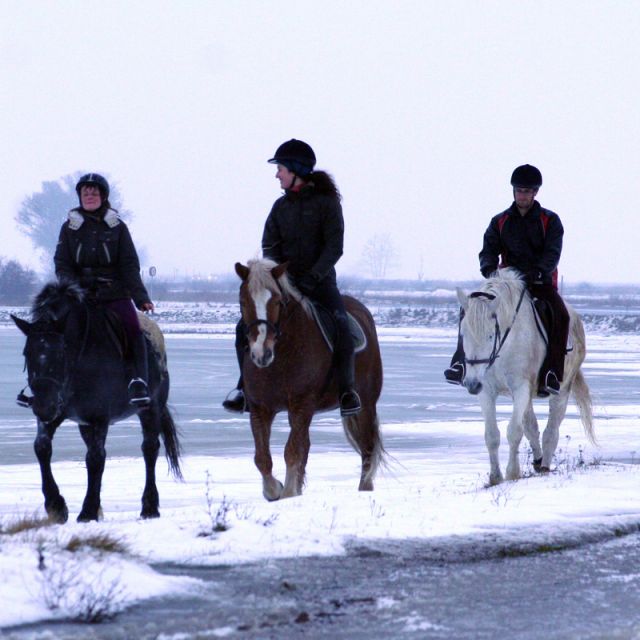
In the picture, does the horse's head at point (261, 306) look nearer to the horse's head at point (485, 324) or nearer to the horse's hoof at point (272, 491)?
the horse's hoof at point (272, 491)

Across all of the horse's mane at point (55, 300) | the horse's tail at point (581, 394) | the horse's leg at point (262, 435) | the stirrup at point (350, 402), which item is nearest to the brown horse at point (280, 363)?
the horse's leg at point (262, 435)

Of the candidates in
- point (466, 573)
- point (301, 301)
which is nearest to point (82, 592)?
point (466, 573)

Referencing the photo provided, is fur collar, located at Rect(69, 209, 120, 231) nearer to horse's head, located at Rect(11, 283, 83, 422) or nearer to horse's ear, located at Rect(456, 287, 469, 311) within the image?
horse's head, located at Rect(11, 283, 83, 422)

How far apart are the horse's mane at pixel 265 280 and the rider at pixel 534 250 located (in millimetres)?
2476

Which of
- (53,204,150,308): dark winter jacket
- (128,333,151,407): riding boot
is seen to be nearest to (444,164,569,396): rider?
(128,333,151,407): riding boot

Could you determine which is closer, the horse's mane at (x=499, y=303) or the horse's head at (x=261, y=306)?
the horse's head at (x=261, y=306)

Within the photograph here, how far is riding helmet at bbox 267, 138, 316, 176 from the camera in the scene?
32.5 feet

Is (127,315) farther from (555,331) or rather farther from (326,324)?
(555,331)

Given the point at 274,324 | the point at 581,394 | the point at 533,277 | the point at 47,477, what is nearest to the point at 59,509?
the point at 47,477

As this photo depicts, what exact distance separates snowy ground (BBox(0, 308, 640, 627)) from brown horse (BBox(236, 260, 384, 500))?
380 millimetres

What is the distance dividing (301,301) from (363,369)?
54.5 inches

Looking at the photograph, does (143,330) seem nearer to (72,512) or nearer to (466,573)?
(72,512)

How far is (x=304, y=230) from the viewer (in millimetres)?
9773

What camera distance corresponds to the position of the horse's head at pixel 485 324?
10500mm
